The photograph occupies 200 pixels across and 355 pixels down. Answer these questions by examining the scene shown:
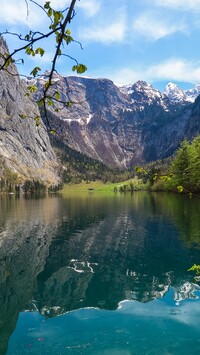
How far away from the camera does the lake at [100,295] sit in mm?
17312

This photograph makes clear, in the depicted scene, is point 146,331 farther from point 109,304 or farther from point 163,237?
point 163,237

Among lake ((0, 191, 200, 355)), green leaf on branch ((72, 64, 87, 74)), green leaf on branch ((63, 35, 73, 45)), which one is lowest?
lake ((0, 191, 200, 355))

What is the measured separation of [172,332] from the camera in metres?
18.1

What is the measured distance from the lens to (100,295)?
2500 centimetres

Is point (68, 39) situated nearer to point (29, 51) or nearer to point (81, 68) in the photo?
point (81, 68)

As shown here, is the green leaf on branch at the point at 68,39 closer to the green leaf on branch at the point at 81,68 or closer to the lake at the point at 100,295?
the green leaf on branch at the point at 81,68

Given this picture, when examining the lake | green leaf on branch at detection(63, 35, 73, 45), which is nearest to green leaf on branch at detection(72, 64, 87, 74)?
green leaf on branch at detection(63, 35, 73, 45)

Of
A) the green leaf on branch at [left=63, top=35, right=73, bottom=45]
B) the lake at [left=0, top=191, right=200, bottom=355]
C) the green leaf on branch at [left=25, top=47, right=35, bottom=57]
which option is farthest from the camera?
the lake at [left=0, top=191, right=200, bottom=355]

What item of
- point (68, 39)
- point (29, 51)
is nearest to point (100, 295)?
point (29, 51)

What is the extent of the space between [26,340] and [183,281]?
16.1m

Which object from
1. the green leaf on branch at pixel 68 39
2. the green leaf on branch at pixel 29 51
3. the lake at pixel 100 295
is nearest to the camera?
the green leaf on branch at pixel 68 39

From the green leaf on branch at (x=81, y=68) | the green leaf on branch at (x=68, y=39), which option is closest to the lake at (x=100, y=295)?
the green leaf on branch at (x=81, y=68)

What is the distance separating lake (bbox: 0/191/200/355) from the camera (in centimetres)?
1731

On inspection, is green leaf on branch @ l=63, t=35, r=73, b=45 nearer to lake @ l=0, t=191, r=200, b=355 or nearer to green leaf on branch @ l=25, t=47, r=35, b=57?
green leaf on branch @ l=25, t=47, r=35, b=57
